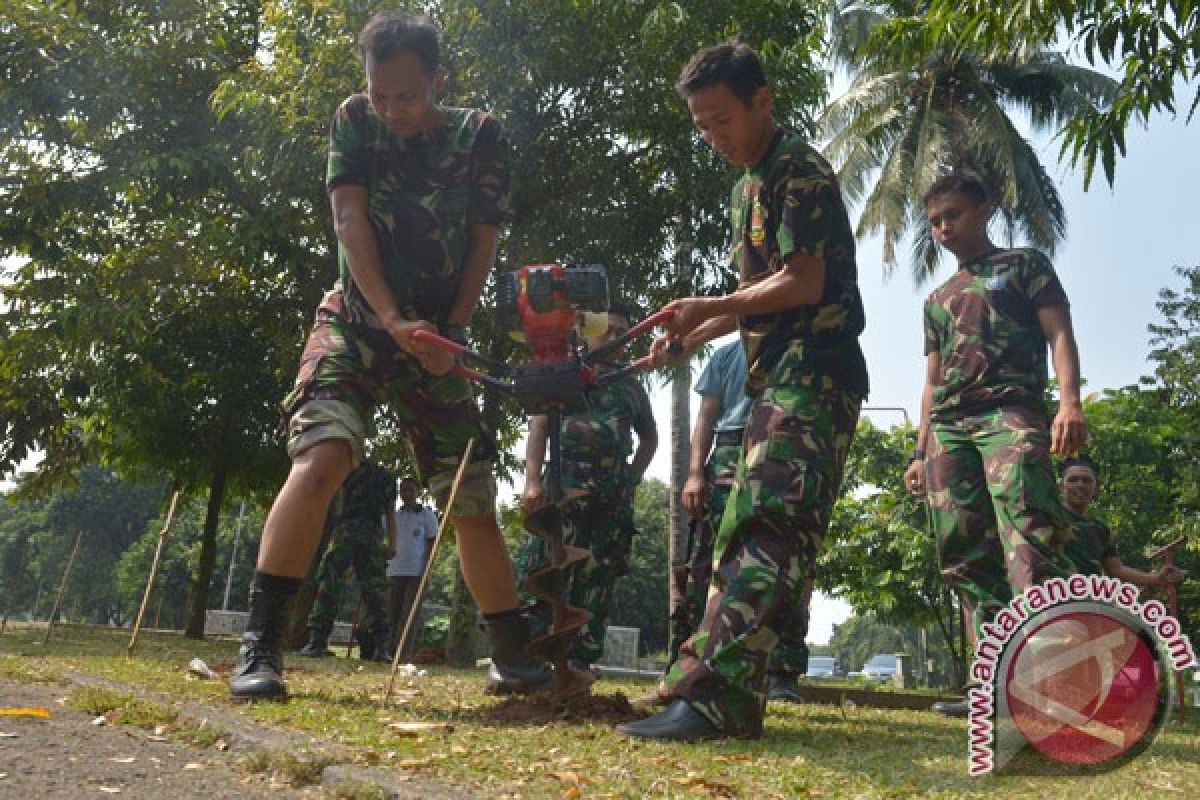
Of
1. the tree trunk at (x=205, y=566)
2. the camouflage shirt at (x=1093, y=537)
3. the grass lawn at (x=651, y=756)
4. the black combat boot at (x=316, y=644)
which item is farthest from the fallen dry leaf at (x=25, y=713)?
the tree trunk at (x=205, y=566)

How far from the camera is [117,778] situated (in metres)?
2.43

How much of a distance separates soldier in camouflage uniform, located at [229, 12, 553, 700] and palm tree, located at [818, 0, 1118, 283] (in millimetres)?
23195

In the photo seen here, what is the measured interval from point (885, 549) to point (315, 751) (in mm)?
25890

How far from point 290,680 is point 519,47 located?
27.7 feet

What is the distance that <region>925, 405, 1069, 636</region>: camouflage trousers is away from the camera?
3.48 metres

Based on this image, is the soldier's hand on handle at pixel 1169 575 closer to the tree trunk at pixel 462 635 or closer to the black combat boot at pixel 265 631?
the black combat boot at pixel 265 631

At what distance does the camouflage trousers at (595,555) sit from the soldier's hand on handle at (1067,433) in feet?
7.93

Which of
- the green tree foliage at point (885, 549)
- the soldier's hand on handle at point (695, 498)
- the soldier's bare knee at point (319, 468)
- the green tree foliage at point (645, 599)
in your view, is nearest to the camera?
the soldier's bare knee at point (319, 468)

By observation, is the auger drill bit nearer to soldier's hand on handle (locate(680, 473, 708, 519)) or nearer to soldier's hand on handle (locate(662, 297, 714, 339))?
soldier's hand on handle (locate(662, 297, 714, 339))

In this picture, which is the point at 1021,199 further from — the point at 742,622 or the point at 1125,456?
the point at 742,622

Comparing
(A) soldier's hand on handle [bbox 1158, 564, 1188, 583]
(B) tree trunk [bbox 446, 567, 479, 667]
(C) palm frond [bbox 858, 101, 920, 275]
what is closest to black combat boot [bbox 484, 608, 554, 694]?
(A) soldier's hand on handle [bbox 1158, 564, 1188, 583]

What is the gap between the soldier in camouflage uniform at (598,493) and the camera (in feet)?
17.7

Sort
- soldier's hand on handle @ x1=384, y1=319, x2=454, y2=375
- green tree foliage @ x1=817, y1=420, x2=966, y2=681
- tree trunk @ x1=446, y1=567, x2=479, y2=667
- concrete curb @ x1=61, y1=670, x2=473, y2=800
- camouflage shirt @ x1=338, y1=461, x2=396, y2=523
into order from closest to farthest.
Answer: concrete curb @ x1=61, y1=670, x2=473, y2=800, soldier's hand on handle @ x1=384, y1=319, x2=454, y2=375, camouflage shirt @ x1=338, y1=461, x2=396, y2=523, tree trunk @ x1=446, y1=567, x2=479, y2=667, green tree foliage @ x1=817, y1=420, x2=966, y2=681

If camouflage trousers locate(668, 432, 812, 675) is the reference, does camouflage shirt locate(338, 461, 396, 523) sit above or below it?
above
